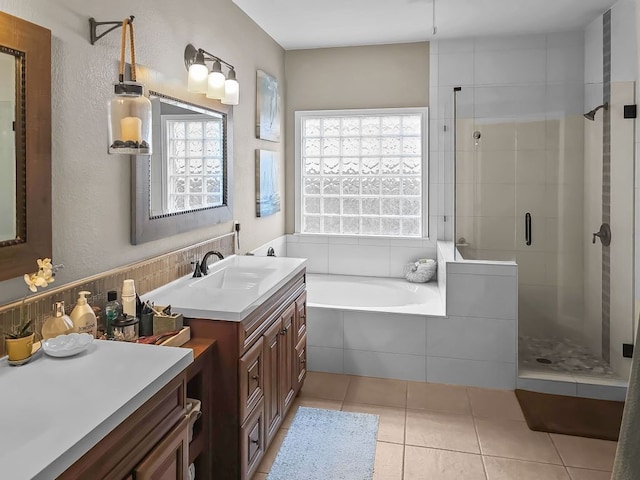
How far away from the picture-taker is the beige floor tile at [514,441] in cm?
242

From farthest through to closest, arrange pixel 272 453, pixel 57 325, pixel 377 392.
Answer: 1. pixel 377 392
2. pixel 272 453
3. pixel 57 325

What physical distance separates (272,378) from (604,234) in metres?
2.46

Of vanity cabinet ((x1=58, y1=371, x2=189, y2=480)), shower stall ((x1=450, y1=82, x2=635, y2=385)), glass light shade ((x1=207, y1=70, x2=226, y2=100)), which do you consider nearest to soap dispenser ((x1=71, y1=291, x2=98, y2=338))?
vanity cabinet ((x1=58, y1=371, x2=189, y2=480))

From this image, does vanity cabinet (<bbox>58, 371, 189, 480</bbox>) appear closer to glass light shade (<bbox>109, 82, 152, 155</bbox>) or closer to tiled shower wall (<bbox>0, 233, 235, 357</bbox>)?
tiled shower wall (<bbox>0, 233, 235, 357</bbox>)

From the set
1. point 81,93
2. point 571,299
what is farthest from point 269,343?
point 571,299

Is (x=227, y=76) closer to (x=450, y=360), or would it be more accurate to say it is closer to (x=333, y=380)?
(x=333, y=380)

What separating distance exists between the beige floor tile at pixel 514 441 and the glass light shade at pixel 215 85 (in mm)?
2337

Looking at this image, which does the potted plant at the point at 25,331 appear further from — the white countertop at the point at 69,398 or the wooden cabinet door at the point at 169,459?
the wooden cabinet door at the point at 169,459

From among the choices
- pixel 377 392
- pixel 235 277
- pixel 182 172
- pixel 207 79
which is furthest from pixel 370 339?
pixel 207 79

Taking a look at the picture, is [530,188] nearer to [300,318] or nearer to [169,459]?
[300,318]

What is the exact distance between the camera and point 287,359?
102 inches

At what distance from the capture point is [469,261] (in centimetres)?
323

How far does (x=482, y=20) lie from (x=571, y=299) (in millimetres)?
2167

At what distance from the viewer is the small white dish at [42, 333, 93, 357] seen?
4.62 ft
